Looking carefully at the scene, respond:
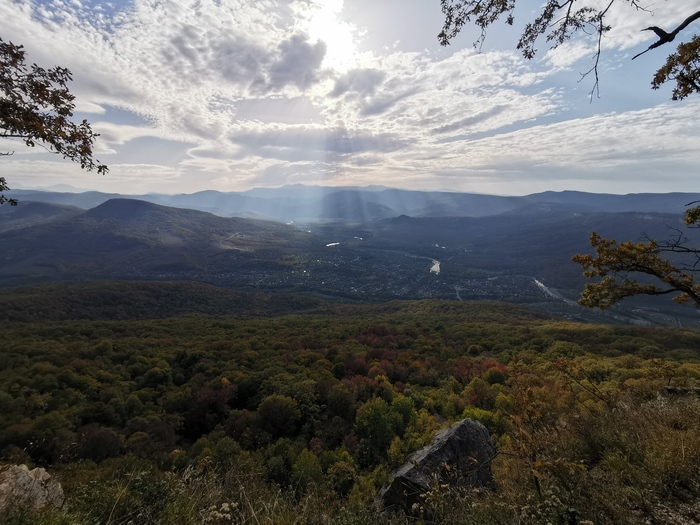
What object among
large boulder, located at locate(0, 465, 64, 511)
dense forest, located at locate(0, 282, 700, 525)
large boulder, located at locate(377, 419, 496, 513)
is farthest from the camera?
large boulder, located at locate(377, 419, 496, 513)

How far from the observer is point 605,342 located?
29875 millimetres

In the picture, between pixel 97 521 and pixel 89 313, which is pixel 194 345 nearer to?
pixel 97 521

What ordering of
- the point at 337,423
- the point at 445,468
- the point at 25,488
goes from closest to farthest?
the point at 25,488, the point at 445,468, the point at 337,423

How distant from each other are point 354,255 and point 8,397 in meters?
181

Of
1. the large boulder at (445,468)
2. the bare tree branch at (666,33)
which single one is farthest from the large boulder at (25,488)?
the bare tree branch at (666,33)

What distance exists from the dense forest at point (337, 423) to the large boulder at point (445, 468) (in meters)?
0.55

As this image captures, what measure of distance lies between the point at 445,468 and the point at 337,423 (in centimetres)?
756

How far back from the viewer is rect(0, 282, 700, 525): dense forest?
383 cm

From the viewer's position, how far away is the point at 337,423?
12961 millimetres

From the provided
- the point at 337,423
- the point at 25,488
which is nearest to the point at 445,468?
the point at 25,488

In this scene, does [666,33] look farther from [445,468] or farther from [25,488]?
[25,488]

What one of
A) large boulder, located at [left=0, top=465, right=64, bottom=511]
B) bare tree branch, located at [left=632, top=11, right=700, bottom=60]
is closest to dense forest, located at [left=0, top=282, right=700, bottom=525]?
large boulder, located at [left=0, top=465, right=64, bottom=511]

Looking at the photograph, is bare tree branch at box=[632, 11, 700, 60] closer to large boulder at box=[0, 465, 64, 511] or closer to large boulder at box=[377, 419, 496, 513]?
large boulder at box=[377, 419, 496, 513]

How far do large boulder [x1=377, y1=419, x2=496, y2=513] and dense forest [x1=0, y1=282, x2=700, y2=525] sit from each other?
0.55 meters
